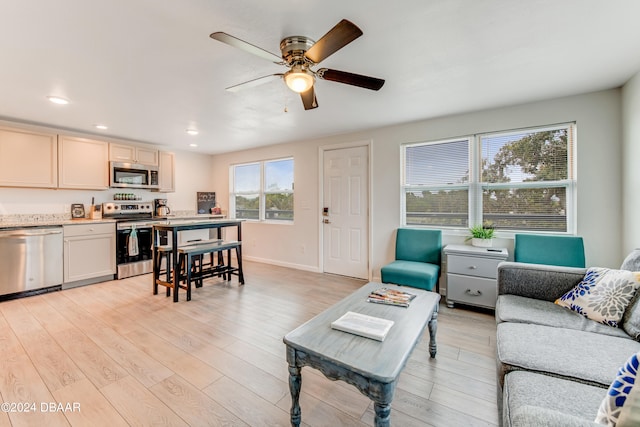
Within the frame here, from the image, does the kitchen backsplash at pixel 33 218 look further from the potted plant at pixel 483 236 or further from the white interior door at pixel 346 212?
the potted plant at pixel 483 236

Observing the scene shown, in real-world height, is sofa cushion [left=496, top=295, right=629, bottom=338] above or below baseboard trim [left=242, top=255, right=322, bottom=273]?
above

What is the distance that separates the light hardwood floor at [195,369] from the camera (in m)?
1.53

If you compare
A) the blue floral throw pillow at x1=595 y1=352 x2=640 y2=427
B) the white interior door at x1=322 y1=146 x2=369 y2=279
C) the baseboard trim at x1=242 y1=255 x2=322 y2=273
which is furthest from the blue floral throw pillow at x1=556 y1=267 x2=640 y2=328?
the baseboard trim at x1=242 y1=255 x2=322 y2=273

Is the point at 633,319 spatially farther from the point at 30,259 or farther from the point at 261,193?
the point at 30,259

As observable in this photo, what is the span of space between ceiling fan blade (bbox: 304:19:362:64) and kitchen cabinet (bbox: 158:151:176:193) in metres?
4.39

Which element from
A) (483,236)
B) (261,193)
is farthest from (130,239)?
(483,236)

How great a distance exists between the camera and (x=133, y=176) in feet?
15.2

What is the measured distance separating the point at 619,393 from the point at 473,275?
239 centimetres

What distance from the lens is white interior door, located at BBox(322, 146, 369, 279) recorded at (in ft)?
13.6

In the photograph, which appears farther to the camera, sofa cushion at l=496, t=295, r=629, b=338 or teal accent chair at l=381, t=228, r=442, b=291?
teal accent chair at l=381, t=228, r=442, b=291

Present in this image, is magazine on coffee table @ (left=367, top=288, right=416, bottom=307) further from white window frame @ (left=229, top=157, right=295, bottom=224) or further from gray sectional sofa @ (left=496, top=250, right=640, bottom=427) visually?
white window frame @ (left=229, top=157, right=295, bottom=224)

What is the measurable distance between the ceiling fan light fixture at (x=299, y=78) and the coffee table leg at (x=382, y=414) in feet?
6.06

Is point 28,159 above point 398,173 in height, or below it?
above

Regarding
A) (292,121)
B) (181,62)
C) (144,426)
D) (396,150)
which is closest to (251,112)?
(292,121)
